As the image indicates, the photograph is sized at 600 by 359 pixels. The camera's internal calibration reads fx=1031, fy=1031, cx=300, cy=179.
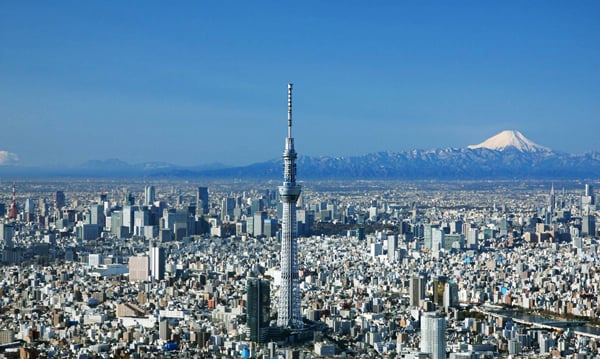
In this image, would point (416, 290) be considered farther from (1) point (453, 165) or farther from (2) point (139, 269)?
(1) point (453, 165)

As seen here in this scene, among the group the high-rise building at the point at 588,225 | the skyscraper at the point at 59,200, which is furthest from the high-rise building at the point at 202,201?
the high-rise building at the point at 588,225

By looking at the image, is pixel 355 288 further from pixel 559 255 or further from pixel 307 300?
pixel 559 255

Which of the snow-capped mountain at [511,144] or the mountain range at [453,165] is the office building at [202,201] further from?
the snow-capped mountain at [511,144]

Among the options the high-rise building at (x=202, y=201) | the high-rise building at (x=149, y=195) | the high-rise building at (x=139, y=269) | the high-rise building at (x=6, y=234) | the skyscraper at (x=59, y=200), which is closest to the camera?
the high-rise building at (x=139, y=269)

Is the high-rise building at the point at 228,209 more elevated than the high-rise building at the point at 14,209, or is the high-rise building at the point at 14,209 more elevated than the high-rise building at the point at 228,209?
the high-rise building at the point at 14,209

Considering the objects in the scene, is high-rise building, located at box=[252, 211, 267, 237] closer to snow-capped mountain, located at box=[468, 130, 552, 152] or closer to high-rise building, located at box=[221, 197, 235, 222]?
high-rise building, located at box=[221, 197, 235, 222]

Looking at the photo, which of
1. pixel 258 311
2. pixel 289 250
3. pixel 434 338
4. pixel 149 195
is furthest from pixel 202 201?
pixel 434 338
